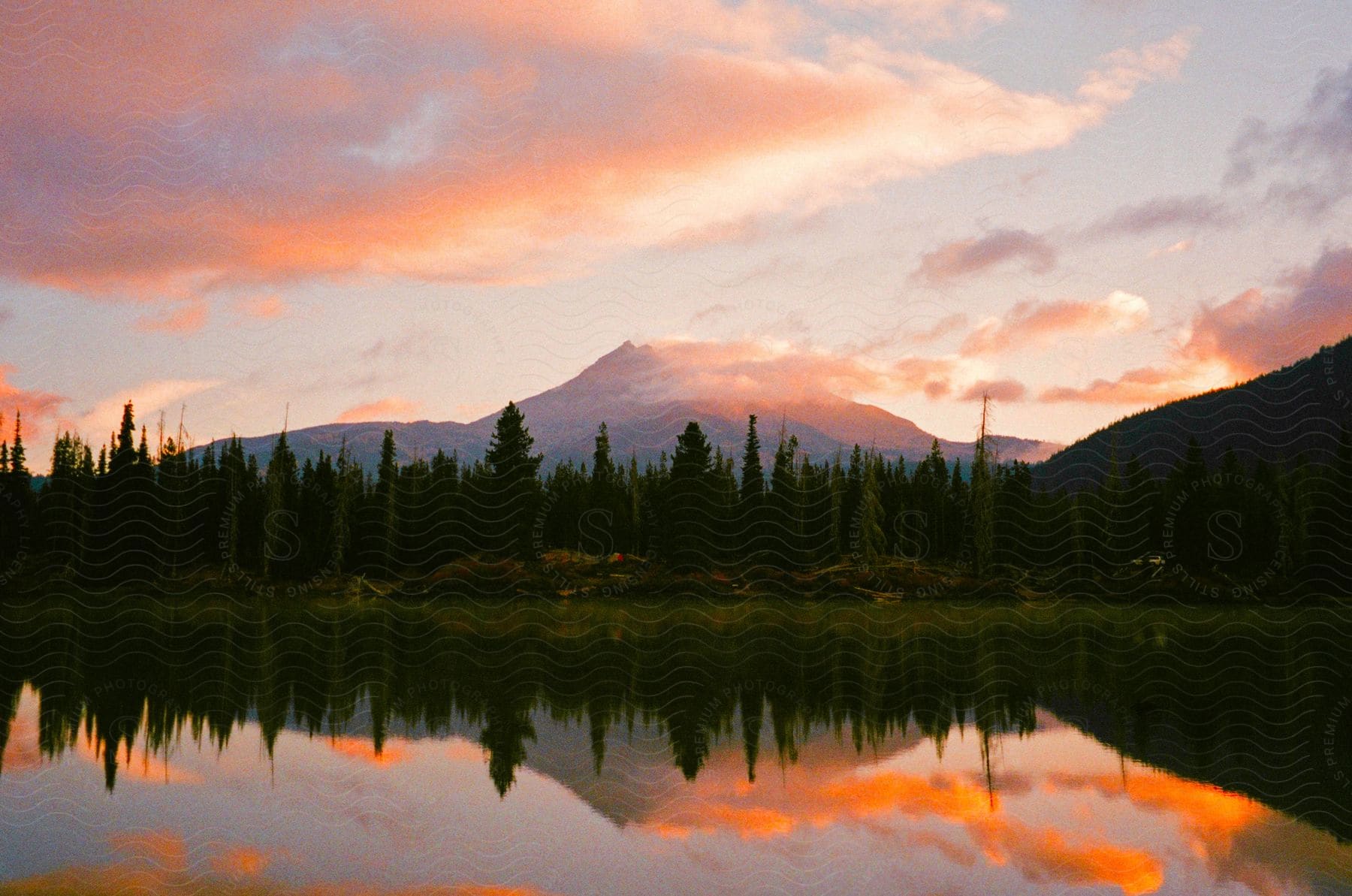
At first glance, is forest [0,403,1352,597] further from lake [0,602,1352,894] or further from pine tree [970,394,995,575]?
lake [0,602,1352,894]

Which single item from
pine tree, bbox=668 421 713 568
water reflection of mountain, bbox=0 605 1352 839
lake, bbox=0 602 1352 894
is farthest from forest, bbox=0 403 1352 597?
lake, bbox=0 602 1352 894

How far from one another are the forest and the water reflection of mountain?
1955 cm

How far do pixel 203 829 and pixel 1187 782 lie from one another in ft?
82.4

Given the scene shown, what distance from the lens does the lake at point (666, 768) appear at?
2202cm

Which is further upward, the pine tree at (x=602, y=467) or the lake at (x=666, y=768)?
the pine tree at (x=602, y=467)

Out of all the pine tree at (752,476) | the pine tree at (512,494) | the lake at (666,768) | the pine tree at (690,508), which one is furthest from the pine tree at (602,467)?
the lake at (666,768)

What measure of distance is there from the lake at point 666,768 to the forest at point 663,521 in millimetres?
33213

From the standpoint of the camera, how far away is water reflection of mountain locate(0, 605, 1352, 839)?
31484mm

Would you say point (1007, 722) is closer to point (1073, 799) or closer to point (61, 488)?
point (1073, 799)

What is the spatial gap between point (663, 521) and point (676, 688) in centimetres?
4564

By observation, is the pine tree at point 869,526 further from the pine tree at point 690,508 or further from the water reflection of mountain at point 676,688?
the water reflection of mountain at point 676,688

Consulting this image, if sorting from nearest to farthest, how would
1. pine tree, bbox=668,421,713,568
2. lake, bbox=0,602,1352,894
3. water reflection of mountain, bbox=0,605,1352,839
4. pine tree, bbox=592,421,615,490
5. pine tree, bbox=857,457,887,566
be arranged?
lake, bbox=0,602,1352,894
water reflection of mountain, bbox=0,605,1352,839
pine tree, bbox=668,421,713,568
pine tree, bbox=857,457,887,566
pine tree, bbox=592,421,615,490

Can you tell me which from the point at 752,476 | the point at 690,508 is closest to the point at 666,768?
the point at 690,508

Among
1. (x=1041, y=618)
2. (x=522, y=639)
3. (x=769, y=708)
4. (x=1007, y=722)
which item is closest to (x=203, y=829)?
(x=769, y=708)
